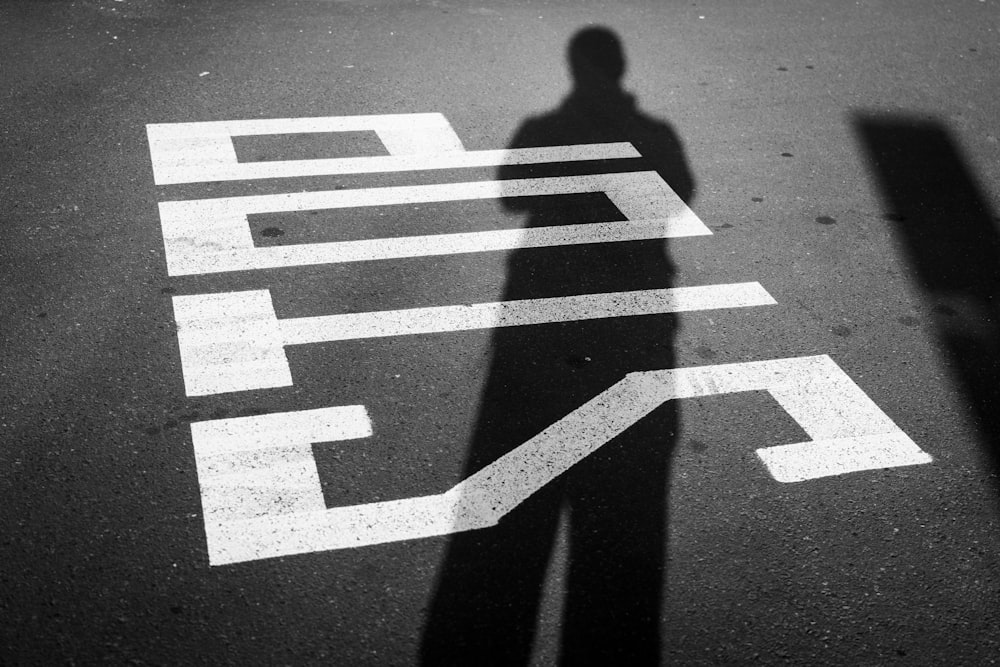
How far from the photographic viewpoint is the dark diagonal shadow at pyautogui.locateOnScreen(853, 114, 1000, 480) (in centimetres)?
541

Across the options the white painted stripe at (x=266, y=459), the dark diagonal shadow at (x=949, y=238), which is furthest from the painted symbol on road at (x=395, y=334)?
the dark diagonal shadow at (x=949, y=238)

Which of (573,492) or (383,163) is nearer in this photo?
(573,492)

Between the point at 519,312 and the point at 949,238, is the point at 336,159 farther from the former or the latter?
the point at 949,238

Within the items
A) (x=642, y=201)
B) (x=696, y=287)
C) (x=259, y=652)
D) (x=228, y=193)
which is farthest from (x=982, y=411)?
(x=228, y=193)

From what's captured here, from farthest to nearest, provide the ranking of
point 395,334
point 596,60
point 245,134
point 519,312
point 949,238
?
point 596,60, point 245,134, point 949,238, point 519,312, point 395,334

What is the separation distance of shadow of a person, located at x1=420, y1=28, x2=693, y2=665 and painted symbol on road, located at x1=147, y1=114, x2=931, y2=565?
0.30ft

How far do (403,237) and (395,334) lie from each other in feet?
3.55

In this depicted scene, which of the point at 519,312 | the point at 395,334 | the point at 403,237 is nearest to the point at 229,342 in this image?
the point at 395,334

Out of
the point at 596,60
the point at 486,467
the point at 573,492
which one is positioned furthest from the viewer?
the point at 596,60

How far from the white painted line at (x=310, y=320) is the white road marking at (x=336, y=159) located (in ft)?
5.38

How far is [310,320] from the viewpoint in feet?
18.1

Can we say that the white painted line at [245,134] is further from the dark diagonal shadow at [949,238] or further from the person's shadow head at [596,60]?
the dark diagonal shadow at [949,238]

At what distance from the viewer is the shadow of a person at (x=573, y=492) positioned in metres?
3.80

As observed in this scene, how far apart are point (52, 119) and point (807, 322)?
221 inches
